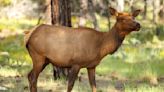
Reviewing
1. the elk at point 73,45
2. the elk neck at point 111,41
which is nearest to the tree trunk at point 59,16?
the elk at point 73,45

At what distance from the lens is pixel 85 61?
9680mm

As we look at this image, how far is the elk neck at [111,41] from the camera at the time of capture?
9.69 metres

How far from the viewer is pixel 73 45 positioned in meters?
9.79

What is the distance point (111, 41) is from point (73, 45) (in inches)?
28.1

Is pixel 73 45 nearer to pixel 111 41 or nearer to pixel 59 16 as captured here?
pixel 111 41

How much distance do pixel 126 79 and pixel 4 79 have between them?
341cm

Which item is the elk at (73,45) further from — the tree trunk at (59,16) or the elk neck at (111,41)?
the tree trunk at (59,16)

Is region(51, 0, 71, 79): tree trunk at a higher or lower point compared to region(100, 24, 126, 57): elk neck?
lower

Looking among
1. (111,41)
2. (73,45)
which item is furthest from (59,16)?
(111,41)

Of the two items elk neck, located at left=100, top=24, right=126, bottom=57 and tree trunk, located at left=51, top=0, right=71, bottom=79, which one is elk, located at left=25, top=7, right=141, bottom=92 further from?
tree trunk, located at left=51, top=0, right=71, bottom=79

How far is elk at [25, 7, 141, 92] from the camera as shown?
9688 millimetres

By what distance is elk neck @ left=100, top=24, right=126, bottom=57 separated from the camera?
9688 millimetres

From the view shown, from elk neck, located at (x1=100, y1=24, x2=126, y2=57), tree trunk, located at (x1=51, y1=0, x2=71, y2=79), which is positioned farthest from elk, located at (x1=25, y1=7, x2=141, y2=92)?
tree trunk, located at (x1=51, y1=0, x2=71, y2=79)

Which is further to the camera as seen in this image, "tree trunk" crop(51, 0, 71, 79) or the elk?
"tree trunk" crop(51, 0, 71, 79)
